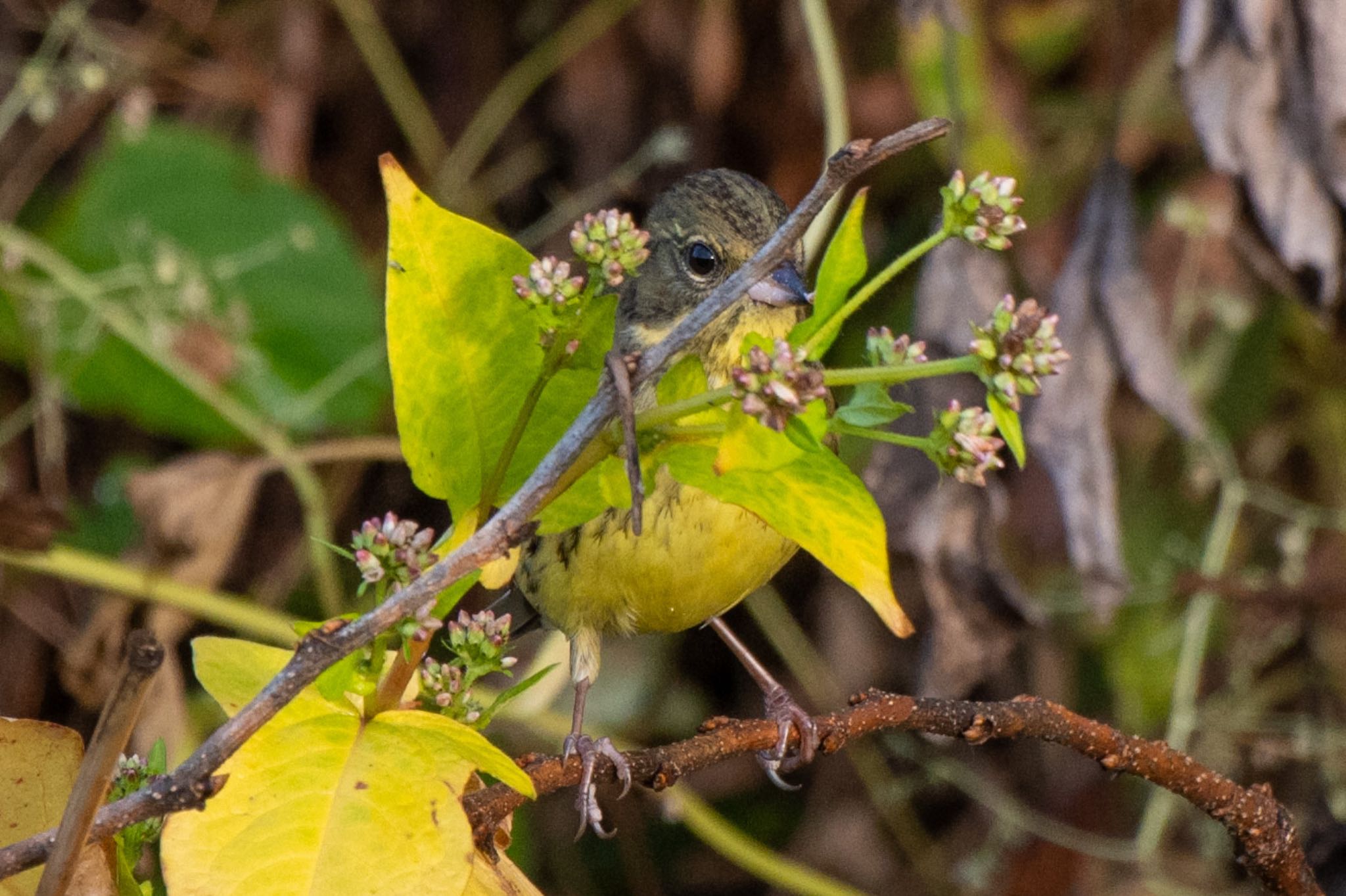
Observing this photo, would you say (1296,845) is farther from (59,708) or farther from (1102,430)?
(59,708)

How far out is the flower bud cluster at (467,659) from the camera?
1.16 m

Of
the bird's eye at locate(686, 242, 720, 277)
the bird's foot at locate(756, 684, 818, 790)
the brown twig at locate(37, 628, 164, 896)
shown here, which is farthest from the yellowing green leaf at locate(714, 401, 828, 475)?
the bird's eye at locate(686, 242, 720, 277)

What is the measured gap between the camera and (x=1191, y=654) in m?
2.70

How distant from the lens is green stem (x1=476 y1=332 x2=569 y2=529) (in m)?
1.10

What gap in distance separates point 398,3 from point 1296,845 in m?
2.93

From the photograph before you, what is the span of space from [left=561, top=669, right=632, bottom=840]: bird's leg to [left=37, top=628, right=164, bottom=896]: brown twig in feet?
1.74

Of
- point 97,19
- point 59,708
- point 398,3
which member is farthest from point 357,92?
point 59,708

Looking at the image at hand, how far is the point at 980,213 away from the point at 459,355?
397mm

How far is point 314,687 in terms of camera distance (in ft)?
3.84

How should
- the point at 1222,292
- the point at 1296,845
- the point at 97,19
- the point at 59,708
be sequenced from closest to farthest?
the point at 1296,845 → the point at 59,708 → the point at 1222,292 → the point at 97,19

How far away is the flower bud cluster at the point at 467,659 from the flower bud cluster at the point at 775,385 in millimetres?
303

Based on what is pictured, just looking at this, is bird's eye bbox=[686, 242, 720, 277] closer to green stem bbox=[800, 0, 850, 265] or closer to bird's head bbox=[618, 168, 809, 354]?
bird's head bbox=[618, 168, 809, 354]

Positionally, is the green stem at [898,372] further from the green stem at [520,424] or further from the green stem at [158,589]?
the green stem at [158,589]

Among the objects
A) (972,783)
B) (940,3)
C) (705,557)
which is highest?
(940,3)
